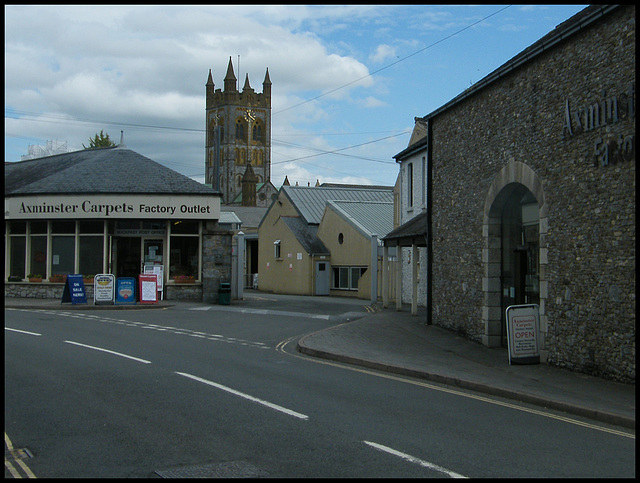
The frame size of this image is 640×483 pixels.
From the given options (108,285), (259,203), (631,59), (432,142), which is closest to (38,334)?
(108,285)

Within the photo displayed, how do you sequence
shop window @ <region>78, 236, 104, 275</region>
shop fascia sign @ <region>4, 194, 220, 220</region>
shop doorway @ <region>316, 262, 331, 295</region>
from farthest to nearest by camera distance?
shop doorway @ <region>316, 262, 331, 295</region> < shop window @ <region>78, 236, 104, 275</region> < shop fascia sign @ <region>4, 194, 220, 220</region>

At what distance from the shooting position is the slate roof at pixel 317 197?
45991mm

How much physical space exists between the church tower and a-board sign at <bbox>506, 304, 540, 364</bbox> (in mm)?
124089

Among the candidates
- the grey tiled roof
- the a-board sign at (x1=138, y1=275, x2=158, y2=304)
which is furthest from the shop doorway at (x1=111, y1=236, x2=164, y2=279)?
the grey tiled roof

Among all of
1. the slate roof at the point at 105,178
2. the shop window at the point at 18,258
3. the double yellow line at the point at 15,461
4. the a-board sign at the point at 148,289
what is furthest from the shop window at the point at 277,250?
the double yellow line at the point at 15,461

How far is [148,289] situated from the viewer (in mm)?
27875

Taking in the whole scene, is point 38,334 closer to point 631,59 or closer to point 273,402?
point 273,402

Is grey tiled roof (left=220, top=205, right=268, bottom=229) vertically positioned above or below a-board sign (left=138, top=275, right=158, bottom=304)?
above

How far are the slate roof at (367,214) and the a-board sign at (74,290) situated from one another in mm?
16027

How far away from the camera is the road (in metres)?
6.47

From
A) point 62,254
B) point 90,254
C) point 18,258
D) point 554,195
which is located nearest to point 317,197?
point 90,254

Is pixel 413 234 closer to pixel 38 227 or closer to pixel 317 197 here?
pixel 38 227

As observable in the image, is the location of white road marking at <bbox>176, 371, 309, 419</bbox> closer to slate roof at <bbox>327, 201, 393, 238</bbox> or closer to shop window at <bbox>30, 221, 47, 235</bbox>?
shop window at <bbox>30, 221, 47, 235</bbox>

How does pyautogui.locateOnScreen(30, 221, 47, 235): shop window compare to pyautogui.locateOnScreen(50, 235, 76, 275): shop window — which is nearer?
pyautogui.locateOnScreen(50, 235, 76, 275): shop window
